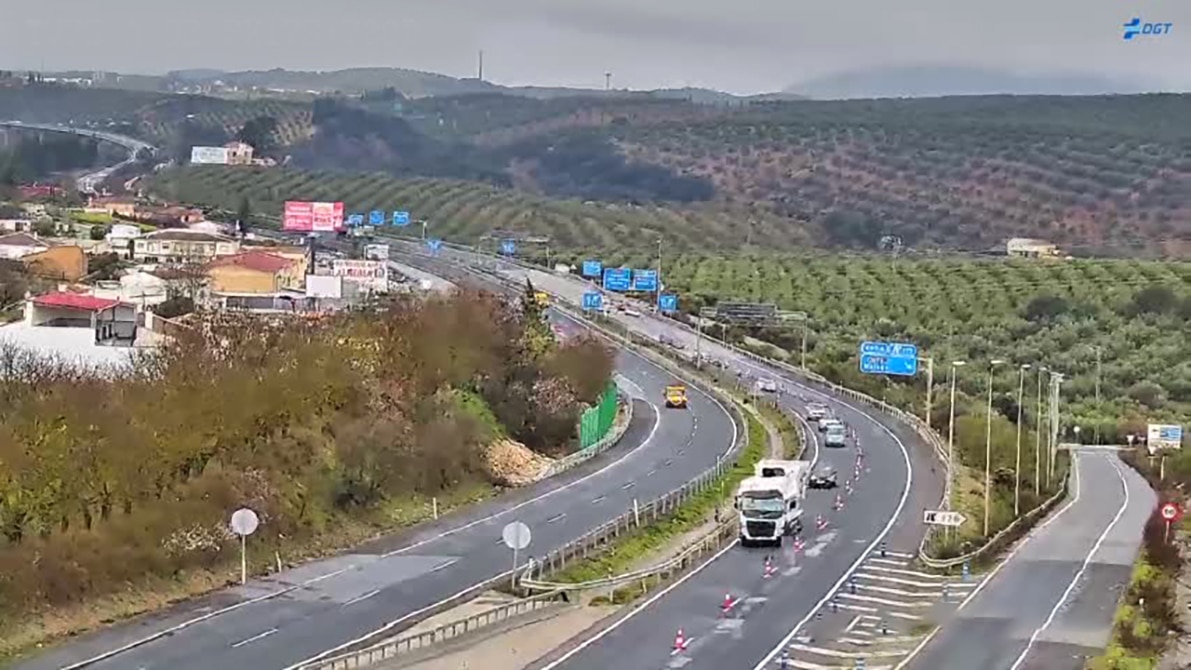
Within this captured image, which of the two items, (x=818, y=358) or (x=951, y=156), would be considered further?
(x=951, y=156)

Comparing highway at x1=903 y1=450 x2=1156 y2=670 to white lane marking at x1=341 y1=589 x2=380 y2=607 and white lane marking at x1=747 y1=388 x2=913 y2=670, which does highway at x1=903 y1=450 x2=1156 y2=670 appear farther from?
white lane marking at x1=341 y1=589 x2=380 y2=607

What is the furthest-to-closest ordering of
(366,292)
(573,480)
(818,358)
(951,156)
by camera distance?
(951,156), (818,358), (366,292), (573,480)

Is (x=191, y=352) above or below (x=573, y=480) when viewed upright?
above

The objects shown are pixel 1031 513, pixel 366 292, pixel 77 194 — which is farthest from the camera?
pixel 77 194

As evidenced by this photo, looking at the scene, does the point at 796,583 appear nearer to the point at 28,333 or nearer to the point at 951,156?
the point at 28,333

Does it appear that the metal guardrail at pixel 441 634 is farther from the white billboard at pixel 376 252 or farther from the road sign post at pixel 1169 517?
the white billboard at pixel 376 252

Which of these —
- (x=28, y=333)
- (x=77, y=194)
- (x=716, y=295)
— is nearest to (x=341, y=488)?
(x=28, y=333)

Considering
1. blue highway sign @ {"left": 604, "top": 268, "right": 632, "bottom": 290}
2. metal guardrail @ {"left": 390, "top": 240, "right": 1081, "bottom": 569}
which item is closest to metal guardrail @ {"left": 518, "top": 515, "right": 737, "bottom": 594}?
metal guardrail @ {"left": 390, "top": 240, "right": 1081, "bottom": 569}
